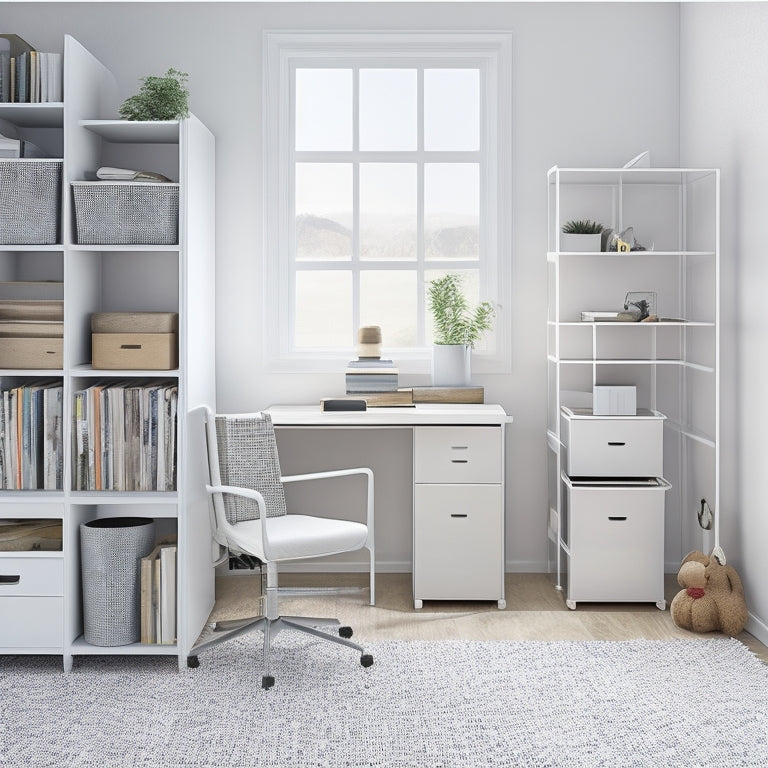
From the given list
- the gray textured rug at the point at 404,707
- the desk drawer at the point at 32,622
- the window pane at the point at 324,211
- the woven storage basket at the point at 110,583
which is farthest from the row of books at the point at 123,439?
the window pane at the point at 324,211

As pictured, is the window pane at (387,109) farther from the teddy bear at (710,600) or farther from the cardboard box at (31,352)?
the teddy bear at (710,600)

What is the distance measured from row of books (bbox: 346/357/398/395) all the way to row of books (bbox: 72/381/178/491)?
966mm

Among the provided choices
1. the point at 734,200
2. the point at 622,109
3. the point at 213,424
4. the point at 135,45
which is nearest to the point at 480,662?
the point at 213,424

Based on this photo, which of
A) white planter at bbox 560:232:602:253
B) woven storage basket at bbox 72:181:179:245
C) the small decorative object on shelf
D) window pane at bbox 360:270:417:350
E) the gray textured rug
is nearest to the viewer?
the gray textured rug

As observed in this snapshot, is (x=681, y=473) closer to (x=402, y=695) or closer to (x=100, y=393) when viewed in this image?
(x=402, y=695)

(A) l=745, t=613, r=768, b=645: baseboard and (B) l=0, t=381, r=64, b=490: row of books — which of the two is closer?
(B) l=0, t=381, r=64, b=490: row of books

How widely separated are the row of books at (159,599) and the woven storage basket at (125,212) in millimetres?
1139

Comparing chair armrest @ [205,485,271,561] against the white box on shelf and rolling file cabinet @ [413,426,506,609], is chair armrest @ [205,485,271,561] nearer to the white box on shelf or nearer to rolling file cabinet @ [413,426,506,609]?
rolling file cabinet @ [413,426,506,609]

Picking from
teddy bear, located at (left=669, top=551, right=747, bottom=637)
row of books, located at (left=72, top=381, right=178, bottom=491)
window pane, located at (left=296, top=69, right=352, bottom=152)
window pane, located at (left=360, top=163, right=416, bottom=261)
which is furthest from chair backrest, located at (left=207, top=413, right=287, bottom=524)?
teddy bear, located at (left=669, top=551, right=747, bottom=637)

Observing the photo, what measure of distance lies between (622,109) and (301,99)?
1520mm

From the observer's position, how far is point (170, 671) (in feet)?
9.62

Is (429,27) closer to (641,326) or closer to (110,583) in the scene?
(641,326)

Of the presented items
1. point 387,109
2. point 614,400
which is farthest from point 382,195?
point 614,400

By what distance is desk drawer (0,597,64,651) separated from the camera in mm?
2953
